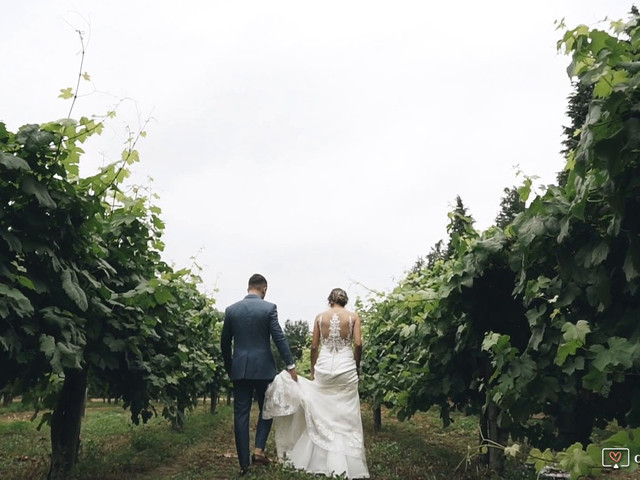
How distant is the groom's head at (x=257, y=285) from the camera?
7.09 m

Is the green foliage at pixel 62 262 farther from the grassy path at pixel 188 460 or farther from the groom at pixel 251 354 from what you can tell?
the grassy path at pixel 188 460

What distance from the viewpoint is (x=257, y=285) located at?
23.3ft

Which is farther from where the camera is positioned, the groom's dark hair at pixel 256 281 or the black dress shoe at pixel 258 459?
the groom's dark hair at pixel 256 281

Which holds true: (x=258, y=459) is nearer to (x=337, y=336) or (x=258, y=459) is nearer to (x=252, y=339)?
(x=252, y=339)

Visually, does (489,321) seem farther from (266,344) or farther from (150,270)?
(150,270)

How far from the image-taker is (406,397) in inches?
310

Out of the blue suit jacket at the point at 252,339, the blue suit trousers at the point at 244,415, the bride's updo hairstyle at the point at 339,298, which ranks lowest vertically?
the blue suit trousers at the point at 244,415

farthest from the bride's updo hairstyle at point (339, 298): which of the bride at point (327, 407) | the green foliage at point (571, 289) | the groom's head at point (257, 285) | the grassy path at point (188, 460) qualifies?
the grassy path at point (188, 460)

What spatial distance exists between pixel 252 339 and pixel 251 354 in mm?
180

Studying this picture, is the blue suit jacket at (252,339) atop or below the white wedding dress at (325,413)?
atop

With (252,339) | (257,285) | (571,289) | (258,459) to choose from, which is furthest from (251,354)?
(571,289)

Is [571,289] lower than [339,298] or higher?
lower

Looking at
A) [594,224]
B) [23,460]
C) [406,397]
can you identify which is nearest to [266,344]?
[406,397]

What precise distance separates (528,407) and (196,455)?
6.27 m
